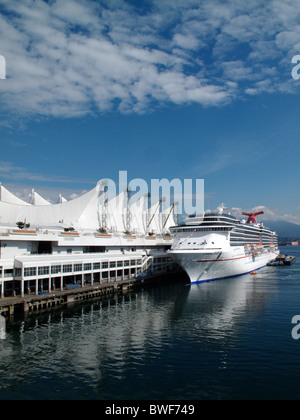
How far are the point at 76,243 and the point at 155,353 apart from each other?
999 inches

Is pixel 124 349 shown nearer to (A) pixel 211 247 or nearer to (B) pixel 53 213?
(A) pixel 211 247

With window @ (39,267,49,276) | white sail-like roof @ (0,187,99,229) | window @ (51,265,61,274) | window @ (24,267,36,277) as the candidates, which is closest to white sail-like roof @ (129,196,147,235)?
white sail-like roof @ (0,187,99,229)

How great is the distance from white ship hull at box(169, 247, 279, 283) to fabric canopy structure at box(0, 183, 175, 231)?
1935 cm

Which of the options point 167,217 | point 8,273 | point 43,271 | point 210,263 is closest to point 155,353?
point 43,271

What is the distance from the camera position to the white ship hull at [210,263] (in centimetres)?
4031

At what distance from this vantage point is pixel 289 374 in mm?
14141

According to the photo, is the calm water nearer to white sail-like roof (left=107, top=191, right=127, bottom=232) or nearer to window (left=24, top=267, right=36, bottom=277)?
window (left=24, top=267, right=36, bottom=277)

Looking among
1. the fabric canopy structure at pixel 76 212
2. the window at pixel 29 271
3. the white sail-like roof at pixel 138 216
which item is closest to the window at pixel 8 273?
the window at pixel 29 271

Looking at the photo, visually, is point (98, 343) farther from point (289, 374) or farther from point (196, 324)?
point (289, 374)

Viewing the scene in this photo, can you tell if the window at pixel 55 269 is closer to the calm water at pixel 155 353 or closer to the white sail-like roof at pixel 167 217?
the calm water at pixel 155 353

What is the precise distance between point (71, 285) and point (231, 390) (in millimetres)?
23888

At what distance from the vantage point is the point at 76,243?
40000 millimetres

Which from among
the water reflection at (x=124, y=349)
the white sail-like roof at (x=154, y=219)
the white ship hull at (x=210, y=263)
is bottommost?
the water reflection at (x=124, y=349)

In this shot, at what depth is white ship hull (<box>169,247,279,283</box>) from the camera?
1587 inches
